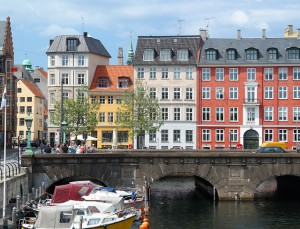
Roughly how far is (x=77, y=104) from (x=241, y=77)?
1033 inches

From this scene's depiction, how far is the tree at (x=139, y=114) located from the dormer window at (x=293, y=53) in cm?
2213

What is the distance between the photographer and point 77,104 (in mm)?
98562

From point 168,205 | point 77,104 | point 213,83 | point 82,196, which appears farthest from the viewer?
point 213,83

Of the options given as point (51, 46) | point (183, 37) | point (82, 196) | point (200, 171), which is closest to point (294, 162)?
point (200, 171)

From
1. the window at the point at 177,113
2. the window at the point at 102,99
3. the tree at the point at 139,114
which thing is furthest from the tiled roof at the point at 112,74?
the window at the point at 177,113

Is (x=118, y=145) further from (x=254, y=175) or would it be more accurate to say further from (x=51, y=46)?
(x=254, y=175)

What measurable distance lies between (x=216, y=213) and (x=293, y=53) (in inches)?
2120

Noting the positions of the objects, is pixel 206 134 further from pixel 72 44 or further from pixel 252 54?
pixel 72 44

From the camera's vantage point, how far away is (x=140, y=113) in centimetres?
10044

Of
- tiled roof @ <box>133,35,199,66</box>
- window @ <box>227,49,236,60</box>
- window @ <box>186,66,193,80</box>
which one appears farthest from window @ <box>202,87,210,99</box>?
window @ <box>227,49,236,60</box>

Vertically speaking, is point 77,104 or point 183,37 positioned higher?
point 183,37

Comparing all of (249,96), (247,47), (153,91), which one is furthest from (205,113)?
(247,47)

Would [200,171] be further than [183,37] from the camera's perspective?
No

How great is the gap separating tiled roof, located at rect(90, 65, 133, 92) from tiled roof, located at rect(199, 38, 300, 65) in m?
13.4
